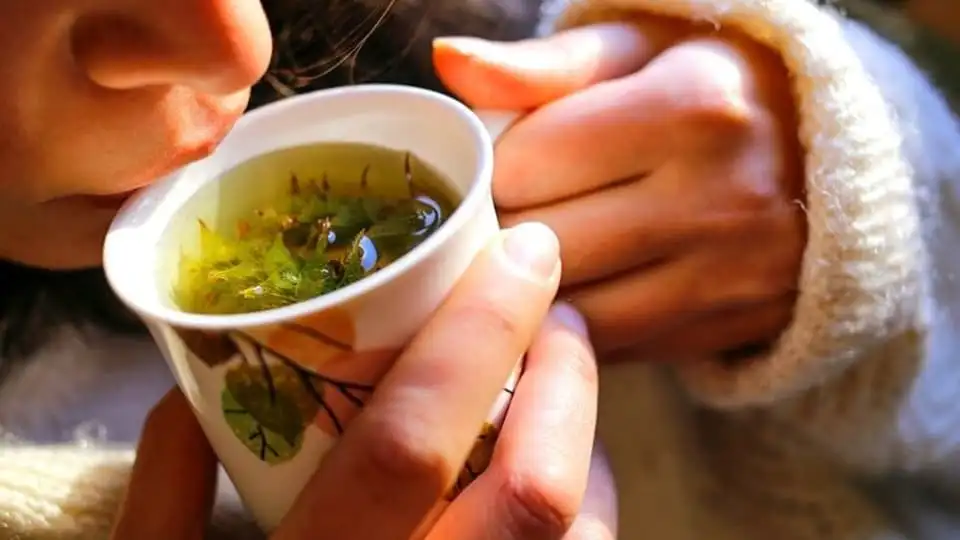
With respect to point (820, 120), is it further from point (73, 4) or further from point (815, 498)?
point (73, 4)

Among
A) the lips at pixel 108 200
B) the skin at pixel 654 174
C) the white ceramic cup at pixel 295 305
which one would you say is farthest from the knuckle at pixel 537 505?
the lips at pixel 108 200

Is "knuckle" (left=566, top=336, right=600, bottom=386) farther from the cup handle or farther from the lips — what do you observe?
the lips

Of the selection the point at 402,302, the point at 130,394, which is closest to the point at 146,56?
the point at 402,302

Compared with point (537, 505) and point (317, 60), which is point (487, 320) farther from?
point (317, 60)

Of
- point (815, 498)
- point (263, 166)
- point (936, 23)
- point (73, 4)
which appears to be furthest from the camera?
point (936, 23)

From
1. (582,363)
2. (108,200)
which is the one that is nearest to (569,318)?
(582,363)

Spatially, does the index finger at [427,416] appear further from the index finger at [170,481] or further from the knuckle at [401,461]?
the index finger at [170,481]
